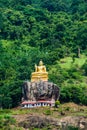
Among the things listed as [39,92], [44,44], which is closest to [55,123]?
[39,92]

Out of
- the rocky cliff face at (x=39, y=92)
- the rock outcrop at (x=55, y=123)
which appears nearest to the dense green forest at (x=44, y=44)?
the rocky cliff face at (x=39, y=92)

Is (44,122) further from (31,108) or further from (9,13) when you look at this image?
(9,13)

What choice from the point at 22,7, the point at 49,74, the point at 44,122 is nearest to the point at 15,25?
the point at 22,7

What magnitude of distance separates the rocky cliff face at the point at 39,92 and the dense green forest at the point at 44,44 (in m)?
0.67

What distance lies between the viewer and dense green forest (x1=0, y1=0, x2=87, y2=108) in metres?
41.5

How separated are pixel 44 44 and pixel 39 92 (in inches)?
618

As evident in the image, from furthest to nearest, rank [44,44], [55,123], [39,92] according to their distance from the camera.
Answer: [44,44]
[39,92]
[55,123]

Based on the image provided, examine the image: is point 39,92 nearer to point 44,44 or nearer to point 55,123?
point 55,123

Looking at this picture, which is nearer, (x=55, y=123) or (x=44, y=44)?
(x=55, y=123)

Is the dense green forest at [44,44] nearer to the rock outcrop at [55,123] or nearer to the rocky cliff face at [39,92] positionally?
the rocky cliff face at [39,92]

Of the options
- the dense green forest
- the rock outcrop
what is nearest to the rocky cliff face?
the dense green forest

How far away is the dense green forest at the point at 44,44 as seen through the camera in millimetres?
41469

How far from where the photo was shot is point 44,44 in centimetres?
5534

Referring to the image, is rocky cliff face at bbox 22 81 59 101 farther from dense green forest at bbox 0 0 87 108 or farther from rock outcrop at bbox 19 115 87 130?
rock outcrop at bbox 19 115 87 130
